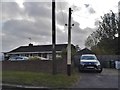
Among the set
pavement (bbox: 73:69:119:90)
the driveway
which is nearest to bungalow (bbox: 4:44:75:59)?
the driveway

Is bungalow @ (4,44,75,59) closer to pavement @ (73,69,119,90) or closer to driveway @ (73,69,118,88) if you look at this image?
driveway @ (73,69,118,88)

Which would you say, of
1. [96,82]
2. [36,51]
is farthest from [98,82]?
[36,51]

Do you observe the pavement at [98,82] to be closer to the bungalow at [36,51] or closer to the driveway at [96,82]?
the driveway at [96,82]

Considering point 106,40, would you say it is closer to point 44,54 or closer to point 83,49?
point 83,49

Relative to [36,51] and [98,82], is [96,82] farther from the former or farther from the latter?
[36,51]

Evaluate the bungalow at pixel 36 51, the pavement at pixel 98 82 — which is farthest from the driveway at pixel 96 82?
the bungalow at pixel 36 51

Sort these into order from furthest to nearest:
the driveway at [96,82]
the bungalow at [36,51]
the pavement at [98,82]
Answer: the bungalow at [36,51] → the driveway at [96,82] → the pavement at [98,82]

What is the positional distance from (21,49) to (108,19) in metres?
29.1

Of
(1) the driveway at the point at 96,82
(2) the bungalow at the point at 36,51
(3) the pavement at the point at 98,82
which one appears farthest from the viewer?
(2) the bungalow at the point at 36,51

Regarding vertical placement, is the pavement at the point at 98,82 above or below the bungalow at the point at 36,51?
below

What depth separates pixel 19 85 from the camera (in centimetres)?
1439

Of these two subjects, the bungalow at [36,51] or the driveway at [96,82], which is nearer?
the driveway at [96,82]

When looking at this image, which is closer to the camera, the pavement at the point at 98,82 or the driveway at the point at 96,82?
the pavement at the point at 98,82

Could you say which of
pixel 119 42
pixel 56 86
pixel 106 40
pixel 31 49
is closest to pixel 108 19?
pixel 106 40
